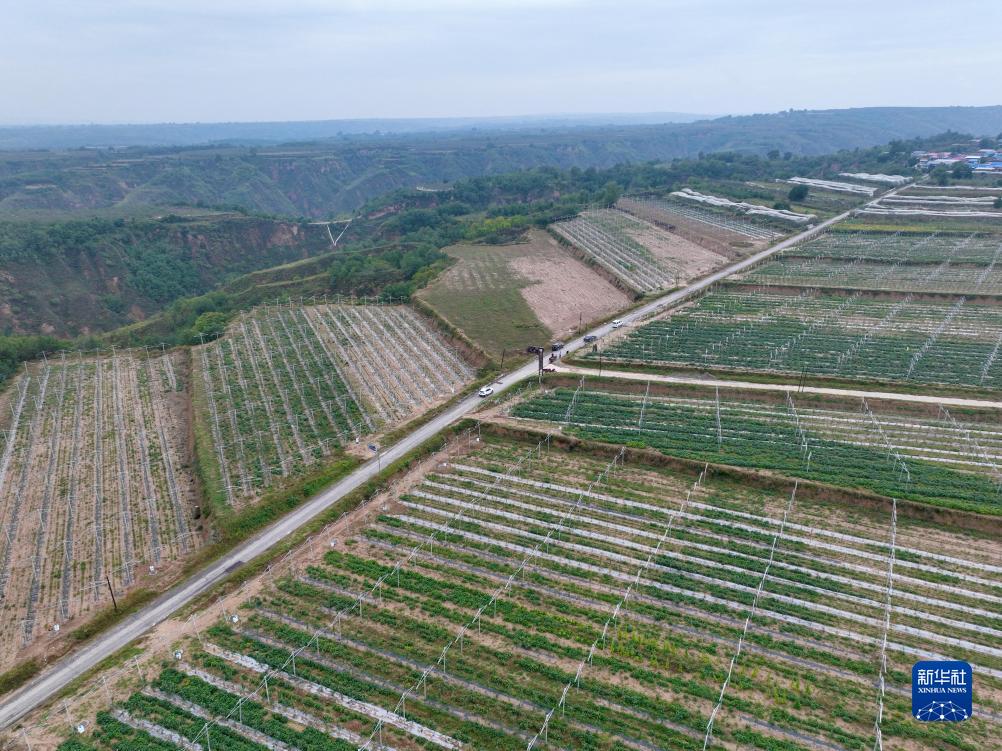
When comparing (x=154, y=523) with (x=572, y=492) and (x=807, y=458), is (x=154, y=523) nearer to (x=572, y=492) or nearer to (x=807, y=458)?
(x=572, y=492)

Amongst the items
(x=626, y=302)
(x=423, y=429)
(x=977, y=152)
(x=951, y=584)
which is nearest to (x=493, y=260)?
(x=626, y=302)

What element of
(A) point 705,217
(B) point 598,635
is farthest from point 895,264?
(B) point 598,635

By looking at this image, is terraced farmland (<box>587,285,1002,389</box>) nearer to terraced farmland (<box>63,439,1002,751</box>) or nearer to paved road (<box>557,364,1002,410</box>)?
paved road (<box>557,364,1002,410</box>)

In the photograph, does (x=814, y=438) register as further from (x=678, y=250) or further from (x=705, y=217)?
(x=705, y=217)

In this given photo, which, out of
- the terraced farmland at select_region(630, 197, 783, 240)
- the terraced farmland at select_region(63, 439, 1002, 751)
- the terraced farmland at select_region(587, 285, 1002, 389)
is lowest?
the terraced farmland at select_region(63, 439, 1002, 751)

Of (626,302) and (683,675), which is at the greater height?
(626,302)

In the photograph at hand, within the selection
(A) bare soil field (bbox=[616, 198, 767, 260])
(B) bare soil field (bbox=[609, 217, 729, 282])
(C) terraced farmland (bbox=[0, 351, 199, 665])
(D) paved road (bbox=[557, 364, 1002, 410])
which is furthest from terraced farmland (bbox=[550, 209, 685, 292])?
(C) terraced farmland (bbox=[0, 351, 199, 665])

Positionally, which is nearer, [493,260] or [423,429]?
[423,429]
